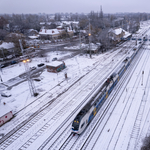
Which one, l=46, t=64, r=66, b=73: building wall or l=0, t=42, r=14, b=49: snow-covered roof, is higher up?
l=0, t=42, r=14, b=49: snow-covered roof

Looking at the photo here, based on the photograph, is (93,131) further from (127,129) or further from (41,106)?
(41,106)

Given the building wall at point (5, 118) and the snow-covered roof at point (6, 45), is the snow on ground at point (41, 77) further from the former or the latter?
the snow-covered roof at point (6, 45)

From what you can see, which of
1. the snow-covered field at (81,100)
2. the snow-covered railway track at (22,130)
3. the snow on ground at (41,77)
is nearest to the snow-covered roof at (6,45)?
the snow on ground at (41,77)

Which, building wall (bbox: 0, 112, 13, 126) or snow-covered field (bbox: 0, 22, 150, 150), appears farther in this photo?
building wall (bbox: 0, 112, 13, 126)

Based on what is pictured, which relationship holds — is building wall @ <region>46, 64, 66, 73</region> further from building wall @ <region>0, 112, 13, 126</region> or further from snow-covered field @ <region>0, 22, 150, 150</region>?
building wall @ <region>0, 112, 13, 126</region>

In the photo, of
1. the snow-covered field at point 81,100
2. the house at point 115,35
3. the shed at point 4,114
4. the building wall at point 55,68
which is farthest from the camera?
the house at point 115,35

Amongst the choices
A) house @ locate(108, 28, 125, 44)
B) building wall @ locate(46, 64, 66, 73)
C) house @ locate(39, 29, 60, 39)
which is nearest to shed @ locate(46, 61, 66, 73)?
building wall @ locate(46, 64, 66, 73)

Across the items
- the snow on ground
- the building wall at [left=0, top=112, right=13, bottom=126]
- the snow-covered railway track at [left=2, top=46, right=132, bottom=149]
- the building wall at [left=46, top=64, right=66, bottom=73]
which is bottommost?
the snow-covered railway track at [left=2, top=46, right=132, bottom=149]

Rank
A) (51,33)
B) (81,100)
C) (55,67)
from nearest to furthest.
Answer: (81,100) < (55,67) < (51,33)

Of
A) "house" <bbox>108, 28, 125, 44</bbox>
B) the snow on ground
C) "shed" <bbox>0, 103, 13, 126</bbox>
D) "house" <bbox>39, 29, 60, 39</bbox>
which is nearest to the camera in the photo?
"shed" <bbox>0, 103, 13, 126</bbox>

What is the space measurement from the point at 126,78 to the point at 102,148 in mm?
20526

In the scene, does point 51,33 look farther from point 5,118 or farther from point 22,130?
point 22,130

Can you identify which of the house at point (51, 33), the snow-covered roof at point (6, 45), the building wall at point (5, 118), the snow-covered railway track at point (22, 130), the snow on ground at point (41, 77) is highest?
the house at point (51, 33)

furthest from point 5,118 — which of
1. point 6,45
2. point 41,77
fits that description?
point 6,45
